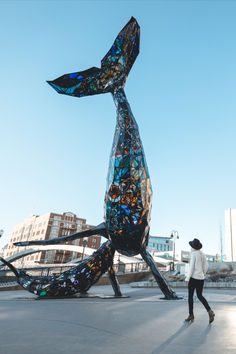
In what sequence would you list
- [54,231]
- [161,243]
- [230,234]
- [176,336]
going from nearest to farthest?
[176,336], [230,234], [54,231], [161,243]

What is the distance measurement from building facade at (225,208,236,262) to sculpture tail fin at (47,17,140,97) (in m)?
45.8

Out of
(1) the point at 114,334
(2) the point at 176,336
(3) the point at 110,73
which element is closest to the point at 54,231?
(3) the point at 110,73

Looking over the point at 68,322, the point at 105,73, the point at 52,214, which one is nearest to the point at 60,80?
the point at 105,73

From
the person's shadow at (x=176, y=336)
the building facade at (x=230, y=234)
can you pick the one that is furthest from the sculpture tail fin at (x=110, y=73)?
the building facade at (x=230, y=234)

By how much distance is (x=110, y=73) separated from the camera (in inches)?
335

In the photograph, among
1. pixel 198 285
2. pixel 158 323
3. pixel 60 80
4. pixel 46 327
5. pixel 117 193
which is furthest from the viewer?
pixel 60 80

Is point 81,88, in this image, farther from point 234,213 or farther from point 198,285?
point 234,213

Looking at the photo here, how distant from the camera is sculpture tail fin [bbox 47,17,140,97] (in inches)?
326

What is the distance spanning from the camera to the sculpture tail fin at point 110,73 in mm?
8289

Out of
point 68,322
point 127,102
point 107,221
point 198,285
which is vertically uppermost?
point 127,102

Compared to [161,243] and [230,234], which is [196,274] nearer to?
[230,234]

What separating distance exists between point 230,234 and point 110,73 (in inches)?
1920

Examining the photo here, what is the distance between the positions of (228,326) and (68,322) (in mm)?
2349

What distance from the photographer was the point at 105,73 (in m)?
8.55
